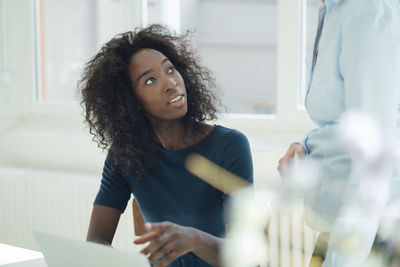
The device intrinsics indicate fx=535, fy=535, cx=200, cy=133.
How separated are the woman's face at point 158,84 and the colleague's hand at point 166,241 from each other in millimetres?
423

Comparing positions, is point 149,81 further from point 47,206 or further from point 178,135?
point 47,206

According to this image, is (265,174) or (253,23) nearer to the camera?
(265,174)

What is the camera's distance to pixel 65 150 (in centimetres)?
299

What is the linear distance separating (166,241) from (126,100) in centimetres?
61

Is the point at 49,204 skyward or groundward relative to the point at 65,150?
groundward

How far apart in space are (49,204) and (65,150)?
12.6 inches

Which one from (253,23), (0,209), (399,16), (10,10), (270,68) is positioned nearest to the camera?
(399,16)

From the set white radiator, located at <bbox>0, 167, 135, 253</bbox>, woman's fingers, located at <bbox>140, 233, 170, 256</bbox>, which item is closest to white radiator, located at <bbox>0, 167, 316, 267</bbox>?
white radiator, located at <bbox>0, 167, 135, 253</bbox>

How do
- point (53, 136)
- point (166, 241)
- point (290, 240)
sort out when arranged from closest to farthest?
point (166, 241) → point (290, 240) → point (53, 136)

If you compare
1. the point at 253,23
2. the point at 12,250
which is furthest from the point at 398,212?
the point at 253,23

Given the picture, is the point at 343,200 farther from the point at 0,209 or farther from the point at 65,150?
the point at 0,209

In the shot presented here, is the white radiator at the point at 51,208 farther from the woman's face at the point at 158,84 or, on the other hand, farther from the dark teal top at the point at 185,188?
the woman's face at the point at 158,84

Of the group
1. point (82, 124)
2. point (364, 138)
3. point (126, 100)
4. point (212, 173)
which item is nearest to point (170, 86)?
point (126, 100)

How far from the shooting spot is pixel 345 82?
1.02m
